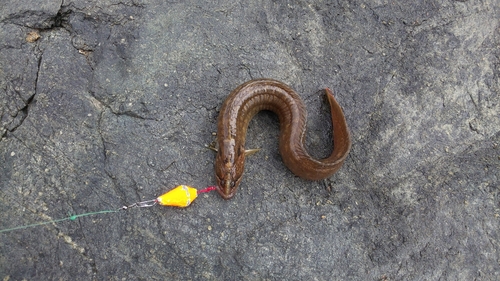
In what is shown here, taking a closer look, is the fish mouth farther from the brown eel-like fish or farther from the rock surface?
the rock surface

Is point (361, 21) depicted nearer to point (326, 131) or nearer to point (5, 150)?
point (326, 131)

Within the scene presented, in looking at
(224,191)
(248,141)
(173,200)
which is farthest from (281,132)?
(173,200)

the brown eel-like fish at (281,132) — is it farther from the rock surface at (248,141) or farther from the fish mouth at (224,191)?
the rock surface at (248,141)

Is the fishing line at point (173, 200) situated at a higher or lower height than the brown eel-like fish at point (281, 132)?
lower

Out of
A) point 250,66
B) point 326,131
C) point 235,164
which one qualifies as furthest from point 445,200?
point 250,66

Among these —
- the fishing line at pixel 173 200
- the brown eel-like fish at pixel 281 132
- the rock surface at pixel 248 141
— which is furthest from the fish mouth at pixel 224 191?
the fishing line at pixel 173 200
